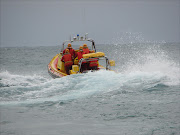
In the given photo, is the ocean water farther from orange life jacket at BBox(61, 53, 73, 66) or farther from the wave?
Answer: orange life jacket at BBox(61, 53, 73, 66)

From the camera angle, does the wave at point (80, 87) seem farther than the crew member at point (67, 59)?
No

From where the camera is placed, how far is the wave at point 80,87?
767 centimetres

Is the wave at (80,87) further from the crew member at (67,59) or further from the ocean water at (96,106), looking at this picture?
the crew member at (67,59)

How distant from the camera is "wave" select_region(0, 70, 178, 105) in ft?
25.2

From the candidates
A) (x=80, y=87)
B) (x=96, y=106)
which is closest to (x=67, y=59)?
(x=80, y=87)

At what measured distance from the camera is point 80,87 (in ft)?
28.8

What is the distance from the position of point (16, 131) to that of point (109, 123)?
187 centimetres

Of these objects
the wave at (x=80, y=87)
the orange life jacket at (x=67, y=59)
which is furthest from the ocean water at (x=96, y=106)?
the orange life jacket at (x=67, y=59)

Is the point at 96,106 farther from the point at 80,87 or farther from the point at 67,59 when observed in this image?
the point at 67,59

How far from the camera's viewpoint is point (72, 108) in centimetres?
671

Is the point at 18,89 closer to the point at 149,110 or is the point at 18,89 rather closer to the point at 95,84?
the point at 95,84

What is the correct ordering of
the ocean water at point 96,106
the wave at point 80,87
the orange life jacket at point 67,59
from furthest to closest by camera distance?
the orange life jacket at point 67,59, the wave at point 80,87, the ocean water at point 96,106

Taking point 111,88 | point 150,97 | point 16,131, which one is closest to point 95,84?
point 111,88

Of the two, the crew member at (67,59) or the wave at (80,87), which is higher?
the crew member at (67,59)
